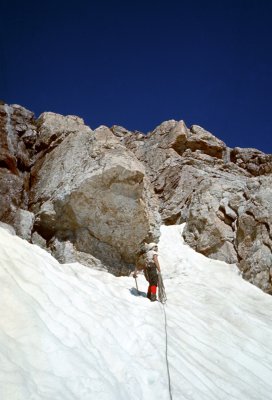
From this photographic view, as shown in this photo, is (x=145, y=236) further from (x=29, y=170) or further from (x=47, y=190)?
(x=29, y=170)

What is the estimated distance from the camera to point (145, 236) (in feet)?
48.4

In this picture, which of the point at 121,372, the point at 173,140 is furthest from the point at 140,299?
the point at 173,140

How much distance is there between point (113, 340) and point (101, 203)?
7.75 m

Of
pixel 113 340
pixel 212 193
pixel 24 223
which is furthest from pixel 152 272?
pixel 212 193

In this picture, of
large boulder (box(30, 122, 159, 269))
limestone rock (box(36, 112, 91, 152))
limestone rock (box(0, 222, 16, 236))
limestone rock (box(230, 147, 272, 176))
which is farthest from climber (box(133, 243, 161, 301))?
limestone rock (box(230, 147, 272, 176))

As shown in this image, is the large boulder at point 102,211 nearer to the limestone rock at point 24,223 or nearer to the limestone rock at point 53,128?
the limestone rock at point 24,223

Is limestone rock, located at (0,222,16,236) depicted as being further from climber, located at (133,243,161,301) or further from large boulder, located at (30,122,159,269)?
climber, located at (133,243,161,301)

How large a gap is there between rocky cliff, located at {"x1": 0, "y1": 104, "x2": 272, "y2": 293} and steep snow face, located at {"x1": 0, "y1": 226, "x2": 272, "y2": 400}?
7.73 ft

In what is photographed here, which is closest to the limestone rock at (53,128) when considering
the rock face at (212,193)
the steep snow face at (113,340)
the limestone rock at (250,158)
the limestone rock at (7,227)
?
the limestone rock at (7,227)

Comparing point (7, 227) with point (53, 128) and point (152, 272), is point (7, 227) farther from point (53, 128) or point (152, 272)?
point (53, 128)

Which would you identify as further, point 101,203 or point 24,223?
point 101,203

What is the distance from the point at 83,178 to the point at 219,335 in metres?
7.75

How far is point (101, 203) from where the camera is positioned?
14.2m

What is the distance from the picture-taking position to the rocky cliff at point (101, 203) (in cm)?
1408
